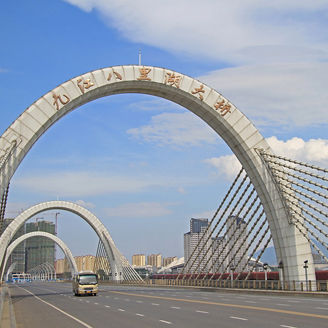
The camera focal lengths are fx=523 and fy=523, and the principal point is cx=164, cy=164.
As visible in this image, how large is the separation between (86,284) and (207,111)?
52.6 ft

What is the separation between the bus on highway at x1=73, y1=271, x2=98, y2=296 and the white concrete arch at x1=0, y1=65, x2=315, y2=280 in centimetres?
1316

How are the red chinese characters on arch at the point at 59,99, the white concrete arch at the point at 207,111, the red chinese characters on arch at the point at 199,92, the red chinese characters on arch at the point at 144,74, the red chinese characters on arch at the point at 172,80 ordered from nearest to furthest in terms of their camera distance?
1. the red chinese characters on arch at the point at 59,99
2. the white concrete arch at the point at 207,111
3. the red chinese characters on arch at the point at 144,74
4. the red chinese characters on arch at the point at 172,80
5. the red chinese characters on arch at the point at 199,92

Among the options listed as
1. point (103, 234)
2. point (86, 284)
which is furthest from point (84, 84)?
point (103, 234)

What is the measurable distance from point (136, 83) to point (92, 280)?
51.3ft

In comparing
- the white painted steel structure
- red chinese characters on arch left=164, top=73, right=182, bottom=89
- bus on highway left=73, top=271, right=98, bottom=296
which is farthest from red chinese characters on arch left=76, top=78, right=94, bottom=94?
the white painted steel structure

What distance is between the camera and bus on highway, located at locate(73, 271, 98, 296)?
39.8 metres

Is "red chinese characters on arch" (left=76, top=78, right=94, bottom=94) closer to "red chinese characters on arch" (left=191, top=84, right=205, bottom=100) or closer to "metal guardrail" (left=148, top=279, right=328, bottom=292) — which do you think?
"red chinese characters on arch" (left=191, top=84, right=205, bottom=100)

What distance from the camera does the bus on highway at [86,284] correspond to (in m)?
39.8

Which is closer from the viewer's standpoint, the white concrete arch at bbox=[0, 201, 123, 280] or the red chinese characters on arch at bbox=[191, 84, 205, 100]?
the red chinese characters on arch at bbox=[191, 84, 205, 100]

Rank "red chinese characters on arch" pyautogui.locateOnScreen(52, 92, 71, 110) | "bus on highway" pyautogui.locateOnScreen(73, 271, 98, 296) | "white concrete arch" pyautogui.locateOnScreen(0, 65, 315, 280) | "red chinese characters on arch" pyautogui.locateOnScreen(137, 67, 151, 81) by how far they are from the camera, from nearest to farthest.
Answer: "red chinese characters on arch" pyautogui.locateOnScreen(52, 92, 71, 110), "white concrete arch" pyautogui.locateOnScreen(0, 65, 315, 280), "red chinese characters on arch" pyautogui.locateOnScreen(137, 67, 151, 81), "bus on highway" pyautogui.locateOnScreen(73, 271, 98, 296)

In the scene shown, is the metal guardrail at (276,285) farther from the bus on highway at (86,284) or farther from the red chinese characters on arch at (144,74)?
the red chinese characters on arch at (144,74)

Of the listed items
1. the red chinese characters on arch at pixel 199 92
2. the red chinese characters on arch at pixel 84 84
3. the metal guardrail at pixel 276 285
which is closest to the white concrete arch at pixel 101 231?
the metal guardrail at pixel 276 285

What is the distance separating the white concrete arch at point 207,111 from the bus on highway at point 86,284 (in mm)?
13157

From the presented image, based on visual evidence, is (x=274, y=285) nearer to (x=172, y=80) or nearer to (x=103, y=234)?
(x=172, y=80)
